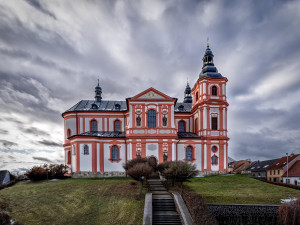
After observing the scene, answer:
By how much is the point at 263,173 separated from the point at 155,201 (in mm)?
40949

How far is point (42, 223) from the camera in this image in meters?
11.8

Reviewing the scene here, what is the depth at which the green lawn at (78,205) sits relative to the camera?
12.3m

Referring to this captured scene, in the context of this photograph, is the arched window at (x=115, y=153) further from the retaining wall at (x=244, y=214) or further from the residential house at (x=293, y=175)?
the residential house at (x=293, y=175)

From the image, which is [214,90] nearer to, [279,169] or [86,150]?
[86,150]

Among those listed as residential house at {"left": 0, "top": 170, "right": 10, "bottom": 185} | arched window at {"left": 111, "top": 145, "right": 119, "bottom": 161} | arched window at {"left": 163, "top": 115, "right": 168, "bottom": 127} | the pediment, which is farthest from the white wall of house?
residential house at {"left": 0, "top": 170, "right": 10, "bottom": 185}

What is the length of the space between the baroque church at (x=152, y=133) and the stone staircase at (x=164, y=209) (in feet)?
40.5

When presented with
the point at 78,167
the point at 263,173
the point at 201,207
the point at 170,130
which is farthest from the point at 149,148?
the point at 263,173

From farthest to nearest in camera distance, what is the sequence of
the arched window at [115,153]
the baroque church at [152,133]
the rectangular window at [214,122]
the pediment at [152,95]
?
the rectangular window at [214,122] < the pediment at [152,95] < the arched window at [115,153] < the baroque church at [152,133]

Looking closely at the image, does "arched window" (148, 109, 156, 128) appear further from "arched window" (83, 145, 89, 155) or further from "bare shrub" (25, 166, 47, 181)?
"bare shrub" (25, 166, 47, 181)

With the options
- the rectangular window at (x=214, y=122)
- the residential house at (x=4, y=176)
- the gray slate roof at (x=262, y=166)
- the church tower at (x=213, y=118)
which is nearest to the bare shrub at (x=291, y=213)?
the church tower at (x=213, y=118)

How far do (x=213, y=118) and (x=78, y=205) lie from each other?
23.0 metres

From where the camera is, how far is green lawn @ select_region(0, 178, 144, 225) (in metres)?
12.3

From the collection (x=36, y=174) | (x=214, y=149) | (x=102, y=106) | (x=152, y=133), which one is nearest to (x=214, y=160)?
(x=214, y=149)

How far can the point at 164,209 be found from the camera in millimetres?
14070
